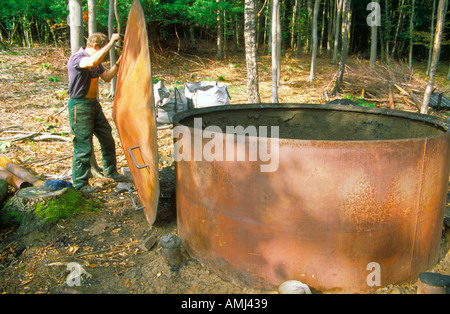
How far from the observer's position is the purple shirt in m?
4.16

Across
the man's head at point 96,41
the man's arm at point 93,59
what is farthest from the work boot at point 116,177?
the man's head at point 96,41

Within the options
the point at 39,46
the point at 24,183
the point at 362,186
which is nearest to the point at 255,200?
the point at 362,186

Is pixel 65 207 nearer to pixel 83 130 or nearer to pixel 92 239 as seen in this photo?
pixel 92 239

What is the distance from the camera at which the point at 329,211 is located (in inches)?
102

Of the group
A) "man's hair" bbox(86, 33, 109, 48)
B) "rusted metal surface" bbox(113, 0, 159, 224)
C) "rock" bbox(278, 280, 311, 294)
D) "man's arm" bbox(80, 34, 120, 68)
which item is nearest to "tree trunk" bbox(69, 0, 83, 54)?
"man's hair" bbox(86, 33, 109, 48)

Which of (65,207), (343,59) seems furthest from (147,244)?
(343,59)

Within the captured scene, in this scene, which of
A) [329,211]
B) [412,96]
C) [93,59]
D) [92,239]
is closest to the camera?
[329,211]

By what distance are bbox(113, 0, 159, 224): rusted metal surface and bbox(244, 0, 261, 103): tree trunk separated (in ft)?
16.9

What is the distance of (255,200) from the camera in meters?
2.72

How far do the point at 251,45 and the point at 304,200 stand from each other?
6.33 meters

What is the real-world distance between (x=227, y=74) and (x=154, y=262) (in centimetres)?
1297

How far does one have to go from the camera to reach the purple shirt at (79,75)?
416 centimetres

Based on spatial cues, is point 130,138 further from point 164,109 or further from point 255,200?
point 164,109

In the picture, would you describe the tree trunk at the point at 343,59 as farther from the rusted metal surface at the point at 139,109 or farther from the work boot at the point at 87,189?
the rusted metal surface at the point at 139,109
